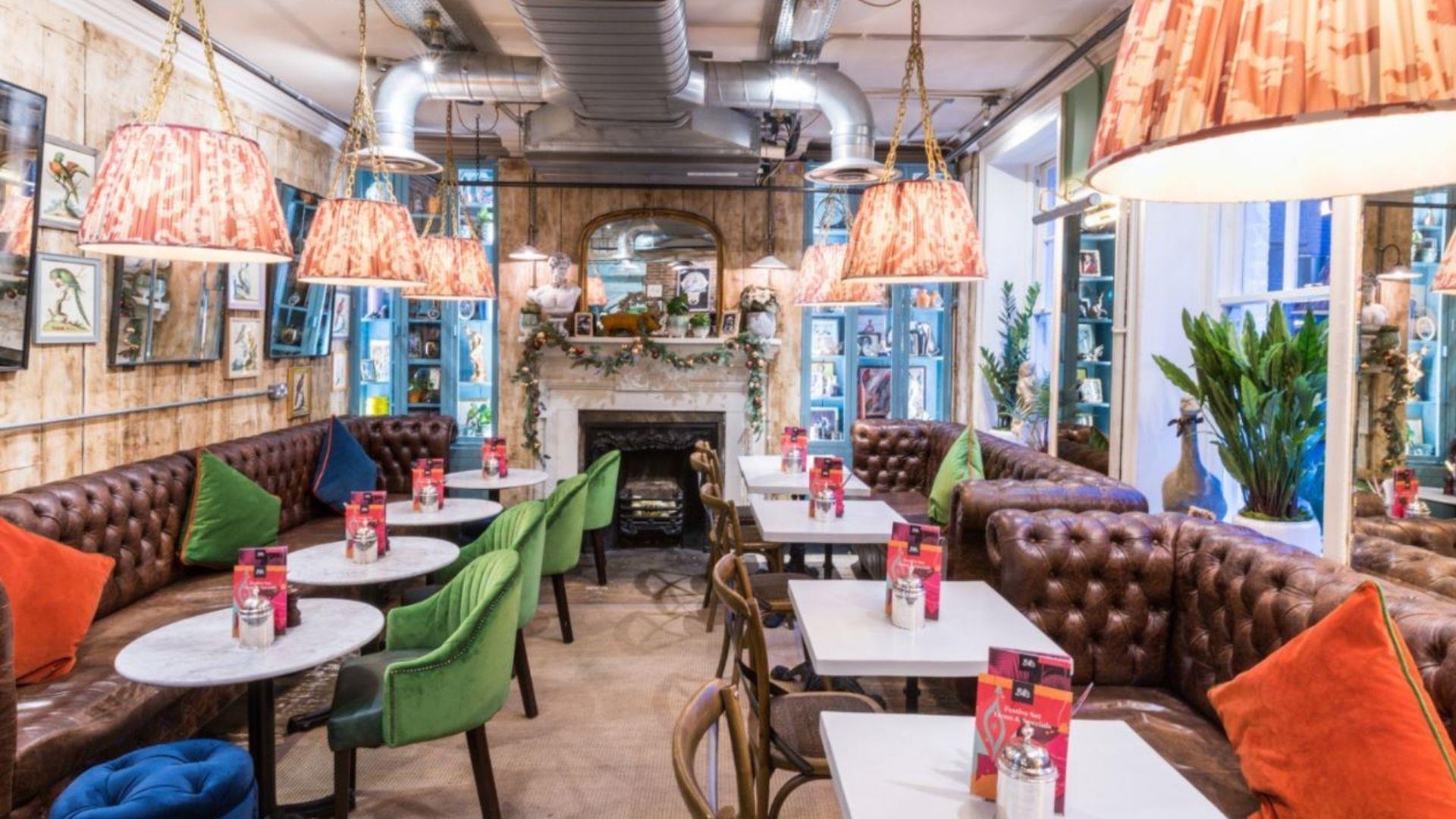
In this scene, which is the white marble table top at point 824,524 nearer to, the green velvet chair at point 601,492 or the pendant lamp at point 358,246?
the green velvet chair at point 601,492

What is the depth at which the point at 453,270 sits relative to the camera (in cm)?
527

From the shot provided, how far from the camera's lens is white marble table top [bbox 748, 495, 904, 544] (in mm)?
3789

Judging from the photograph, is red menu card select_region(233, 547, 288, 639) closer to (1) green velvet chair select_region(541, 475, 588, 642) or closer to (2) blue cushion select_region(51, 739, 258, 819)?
(2) blue cushion select_region(51, 739, 258, 819)

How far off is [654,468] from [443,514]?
10.8 ft

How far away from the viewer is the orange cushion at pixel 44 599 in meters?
2.87

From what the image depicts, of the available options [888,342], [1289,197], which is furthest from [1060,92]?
[1289,197]

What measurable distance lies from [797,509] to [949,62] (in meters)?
2.88

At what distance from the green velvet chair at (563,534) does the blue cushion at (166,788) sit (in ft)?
6.86

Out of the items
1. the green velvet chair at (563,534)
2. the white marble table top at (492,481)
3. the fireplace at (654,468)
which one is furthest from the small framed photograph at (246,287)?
the fireplace at (654,468)

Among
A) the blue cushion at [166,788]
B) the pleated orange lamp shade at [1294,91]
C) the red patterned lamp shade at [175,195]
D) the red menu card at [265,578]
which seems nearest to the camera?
the pleated orange lamp shade at [1294,91]

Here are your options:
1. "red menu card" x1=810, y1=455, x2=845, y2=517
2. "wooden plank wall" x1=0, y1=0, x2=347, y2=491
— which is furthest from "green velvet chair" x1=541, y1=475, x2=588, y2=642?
"wooden plank wall" x1=0, y1=0, x2=347, y2=491

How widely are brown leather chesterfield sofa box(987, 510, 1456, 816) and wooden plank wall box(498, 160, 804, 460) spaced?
176 inches

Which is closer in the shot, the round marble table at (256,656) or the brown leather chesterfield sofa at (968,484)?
the round marble table at (256,656)

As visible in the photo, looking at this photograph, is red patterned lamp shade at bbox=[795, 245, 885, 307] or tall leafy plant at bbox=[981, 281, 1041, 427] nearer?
red patterned lamp shade at bbox=[795, 245, 885, 307]
